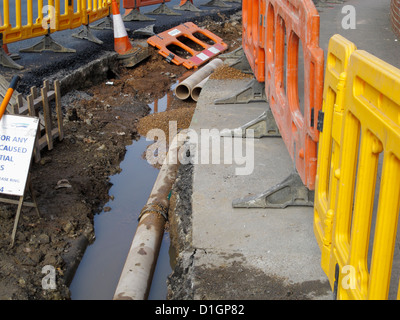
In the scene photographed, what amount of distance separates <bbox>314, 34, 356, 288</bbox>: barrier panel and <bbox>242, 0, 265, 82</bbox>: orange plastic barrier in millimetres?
3155

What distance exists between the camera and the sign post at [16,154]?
14.7 ft

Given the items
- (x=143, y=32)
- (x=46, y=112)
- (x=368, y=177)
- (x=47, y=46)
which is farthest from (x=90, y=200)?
(x=143, y=32)

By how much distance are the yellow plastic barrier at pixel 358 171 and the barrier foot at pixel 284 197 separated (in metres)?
1.06

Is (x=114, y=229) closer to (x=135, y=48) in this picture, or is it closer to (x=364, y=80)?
(x=364, y=80)

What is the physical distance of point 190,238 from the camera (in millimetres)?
4199

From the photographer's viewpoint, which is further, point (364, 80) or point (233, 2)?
point (233, 2)

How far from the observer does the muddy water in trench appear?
449 centimetres

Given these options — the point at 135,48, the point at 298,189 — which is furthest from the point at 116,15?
the point at 298,189

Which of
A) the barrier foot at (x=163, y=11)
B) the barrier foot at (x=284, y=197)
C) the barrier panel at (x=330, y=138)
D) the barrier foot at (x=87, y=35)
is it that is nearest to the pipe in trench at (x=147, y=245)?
the barrier foot at (x=284, y=197)

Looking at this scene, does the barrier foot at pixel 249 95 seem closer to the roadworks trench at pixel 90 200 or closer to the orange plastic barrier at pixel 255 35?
the orange plastic barrier at pixel 255 35

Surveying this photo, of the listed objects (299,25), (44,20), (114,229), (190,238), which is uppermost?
(299,25)

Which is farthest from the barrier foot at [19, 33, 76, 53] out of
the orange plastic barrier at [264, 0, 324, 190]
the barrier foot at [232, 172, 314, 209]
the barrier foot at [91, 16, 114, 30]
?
the barrier foot at [232, 172, 314, 209]

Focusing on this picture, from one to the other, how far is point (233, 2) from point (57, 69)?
9434mm

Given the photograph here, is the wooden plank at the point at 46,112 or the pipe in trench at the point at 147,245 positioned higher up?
the wooden plank at the point at 46,112
